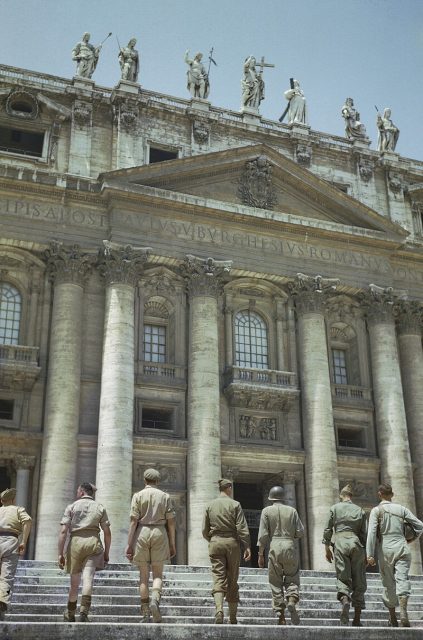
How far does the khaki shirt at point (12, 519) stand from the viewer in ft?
41.3

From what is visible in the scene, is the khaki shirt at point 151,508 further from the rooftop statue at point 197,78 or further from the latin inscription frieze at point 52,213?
the rooftop statue at point 197,78

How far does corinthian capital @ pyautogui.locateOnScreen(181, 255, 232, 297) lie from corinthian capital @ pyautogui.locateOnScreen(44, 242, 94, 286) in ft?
13.7

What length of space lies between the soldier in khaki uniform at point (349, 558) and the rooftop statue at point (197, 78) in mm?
26453

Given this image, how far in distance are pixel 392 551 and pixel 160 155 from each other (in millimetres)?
25129

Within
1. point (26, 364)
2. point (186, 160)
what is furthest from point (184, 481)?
point (186, 160)

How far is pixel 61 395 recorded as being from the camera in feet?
92.7

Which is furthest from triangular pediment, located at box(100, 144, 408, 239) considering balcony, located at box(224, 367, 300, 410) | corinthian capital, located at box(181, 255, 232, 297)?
balcony, located at box(224, 367, 300, 410)

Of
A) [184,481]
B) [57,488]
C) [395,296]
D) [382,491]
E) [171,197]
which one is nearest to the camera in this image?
[382,491]

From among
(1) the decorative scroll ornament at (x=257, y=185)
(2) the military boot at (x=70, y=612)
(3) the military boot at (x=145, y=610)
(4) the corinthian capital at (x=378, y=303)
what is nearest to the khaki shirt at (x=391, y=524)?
(3) the military boot at (x=145, y=610)

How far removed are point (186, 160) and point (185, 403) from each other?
10305 mm

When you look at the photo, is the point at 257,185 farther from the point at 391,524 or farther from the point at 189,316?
the point at 391,524

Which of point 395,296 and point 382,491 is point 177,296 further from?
point 382,491

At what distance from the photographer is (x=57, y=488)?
27141mm

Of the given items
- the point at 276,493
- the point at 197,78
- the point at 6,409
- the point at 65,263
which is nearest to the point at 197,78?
the point at 197,78
